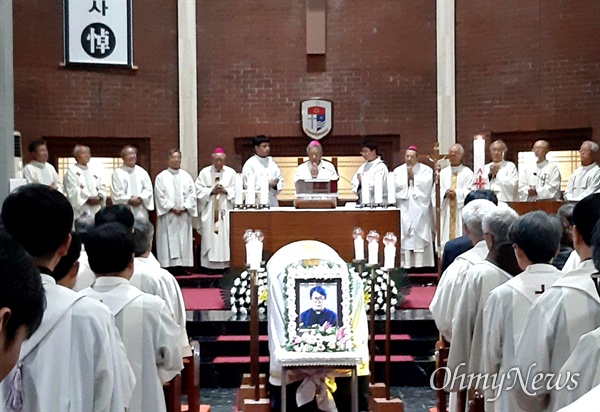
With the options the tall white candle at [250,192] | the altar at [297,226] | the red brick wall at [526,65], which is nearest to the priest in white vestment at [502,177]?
the red brick wall at [526,65]

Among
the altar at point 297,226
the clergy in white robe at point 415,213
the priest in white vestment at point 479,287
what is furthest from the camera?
the clergy in white robe at point 415,213

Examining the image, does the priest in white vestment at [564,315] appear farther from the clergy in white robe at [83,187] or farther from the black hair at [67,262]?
the clergy in white robe at [83,187]

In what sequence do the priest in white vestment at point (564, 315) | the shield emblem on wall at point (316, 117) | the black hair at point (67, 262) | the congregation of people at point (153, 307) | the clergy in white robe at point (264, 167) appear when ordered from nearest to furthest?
the congregation of people at point (153, 307), the black hair at point (67, 262), the priest in white vestment at point (564, 315), the clergy in white robe at point (264, 167), the shield emblem on wall at point (316, 117)

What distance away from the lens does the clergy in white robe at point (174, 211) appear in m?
12.8

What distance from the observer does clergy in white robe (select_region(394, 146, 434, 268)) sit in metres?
12.8

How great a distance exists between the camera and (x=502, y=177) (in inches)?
484

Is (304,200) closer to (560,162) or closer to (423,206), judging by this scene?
(423,206)

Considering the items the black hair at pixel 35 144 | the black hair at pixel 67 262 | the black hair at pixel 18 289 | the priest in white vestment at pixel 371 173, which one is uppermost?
the black hair at pixel 35 144

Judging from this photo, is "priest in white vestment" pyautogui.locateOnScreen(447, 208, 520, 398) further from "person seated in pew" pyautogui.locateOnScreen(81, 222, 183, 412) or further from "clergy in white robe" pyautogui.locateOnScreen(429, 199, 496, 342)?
"person seated in pew" pyautogui.locateOnScreen(81, 222, 183, 412)

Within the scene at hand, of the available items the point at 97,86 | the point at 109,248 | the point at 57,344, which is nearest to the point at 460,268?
the point at 109,248

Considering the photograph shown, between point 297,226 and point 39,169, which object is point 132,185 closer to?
point 39,169

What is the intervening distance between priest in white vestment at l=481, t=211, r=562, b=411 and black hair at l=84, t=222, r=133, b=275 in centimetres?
171

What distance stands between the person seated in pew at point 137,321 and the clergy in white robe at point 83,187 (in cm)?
850

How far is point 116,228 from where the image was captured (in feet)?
11.6
